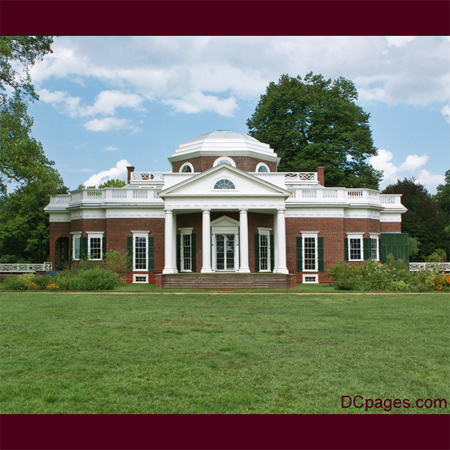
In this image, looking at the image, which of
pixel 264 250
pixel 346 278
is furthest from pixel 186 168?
pixel 346 278

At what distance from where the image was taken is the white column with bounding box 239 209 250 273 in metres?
27.4

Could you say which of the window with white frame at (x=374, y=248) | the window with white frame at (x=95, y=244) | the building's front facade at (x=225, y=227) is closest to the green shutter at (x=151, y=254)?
the building's front facade at (x=225, y=227)

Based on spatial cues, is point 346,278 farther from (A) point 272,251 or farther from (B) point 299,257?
(A) point 272,251

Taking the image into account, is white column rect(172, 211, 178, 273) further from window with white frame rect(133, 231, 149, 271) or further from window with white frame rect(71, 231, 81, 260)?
window with white frame rect(71, 231, 81, 260)

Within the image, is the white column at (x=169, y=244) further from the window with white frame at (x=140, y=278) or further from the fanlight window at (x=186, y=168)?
the fanlight window at (x=186, y=168)

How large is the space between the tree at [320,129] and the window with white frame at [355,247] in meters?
15.4

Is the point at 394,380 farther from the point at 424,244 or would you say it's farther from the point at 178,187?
the point at 424,244

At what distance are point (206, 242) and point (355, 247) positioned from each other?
11.6 meters

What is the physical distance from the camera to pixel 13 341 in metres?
9.55

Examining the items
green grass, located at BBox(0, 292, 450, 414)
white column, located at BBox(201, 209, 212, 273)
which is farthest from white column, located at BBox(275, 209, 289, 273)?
green grass, located at BBox(0, 292, 450, 414)

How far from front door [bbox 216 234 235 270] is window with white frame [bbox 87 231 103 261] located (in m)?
8.49

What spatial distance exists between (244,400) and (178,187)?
2276cm

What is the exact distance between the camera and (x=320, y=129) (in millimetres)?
48406

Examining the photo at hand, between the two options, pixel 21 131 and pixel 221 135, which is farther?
pixel 221 135
